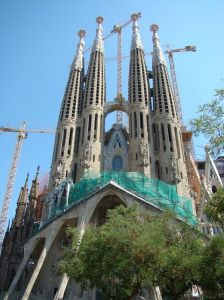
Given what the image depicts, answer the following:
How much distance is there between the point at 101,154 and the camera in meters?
34.8

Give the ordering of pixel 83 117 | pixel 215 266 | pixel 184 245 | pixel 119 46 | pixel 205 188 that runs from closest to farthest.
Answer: pixel 215 266 → pixel 184 245 → pixel 205 188 → pixel 83 117 → pixel 119 46

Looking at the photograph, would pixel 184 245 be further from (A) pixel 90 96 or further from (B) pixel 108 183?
(A) pixel 90 96

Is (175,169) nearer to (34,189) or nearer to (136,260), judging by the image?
(136,260)

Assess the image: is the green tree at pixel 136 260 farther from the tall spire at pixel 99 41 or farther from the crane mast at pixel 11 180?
the crane mast at pixel 11 180

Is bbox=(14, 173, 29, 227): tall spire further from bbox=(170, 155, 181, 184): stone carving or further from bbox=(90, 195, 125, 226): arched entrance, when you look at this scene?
bbox=(170, 155, 181, 184): stone carving

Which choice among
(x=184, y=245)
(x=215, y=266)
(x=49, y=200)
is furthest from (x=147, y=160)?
(x=215, y=266)

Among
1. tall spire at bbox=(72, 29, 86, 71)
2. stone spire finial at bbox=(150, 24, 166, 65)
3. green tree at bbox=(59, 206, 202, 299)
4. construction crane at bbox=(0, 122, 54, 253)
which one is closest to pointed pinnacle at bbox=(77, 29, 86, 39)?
tall spire at bbox=(72, 29, 86, 71)

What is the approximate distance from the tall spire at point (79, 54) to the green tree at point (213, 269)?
35.9 meters

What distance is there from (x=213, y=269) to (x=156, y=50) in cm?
3755

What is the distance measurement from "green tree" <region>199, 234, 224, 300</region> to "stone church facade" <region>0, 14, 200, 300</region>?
8140mm

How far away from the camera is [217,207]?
10.6 meters

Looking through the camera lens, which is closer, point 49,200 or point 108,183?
point 108,183

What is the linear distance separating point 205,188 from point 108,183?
29.4 feet

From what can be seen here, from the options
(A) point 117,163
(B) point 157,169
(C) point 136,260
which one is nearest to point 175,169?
(B) point 157,169
